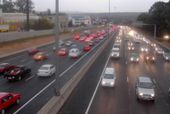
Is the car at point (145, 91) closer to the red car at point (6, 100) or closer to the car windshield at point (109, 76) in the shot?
the car windshield at point (109, 76)

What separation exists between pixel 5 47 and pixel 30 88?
35.2 meters

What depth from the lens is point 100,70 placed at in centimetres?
4153

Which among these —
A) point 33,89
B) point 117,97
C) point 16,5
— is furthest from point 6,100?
point 16,5

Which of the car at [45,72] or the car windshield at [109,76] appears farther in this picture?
the car at [45,72]

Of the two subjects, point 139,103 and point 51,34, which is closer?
point 139,103

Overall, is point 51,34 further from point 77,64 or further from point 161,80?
point 161,80

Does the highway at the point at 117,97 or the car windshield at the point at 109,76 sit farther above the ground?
the car windshield at the point at 109,76

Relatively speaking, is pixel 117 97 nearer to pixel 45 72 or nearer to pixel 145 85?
pixel 145 85

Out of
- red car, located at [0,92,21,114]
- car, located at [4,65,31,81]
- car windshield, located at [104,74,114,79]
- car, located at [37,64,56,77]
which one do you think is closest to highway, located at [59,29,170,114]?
car windshield, located at [104,74,114,79]

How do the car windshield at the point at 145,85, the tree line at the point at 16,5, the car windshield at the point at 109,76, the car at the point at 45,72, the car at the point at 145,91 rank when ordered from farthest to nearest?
the tree line at the point at 16,5 → the car at the point at 45,72 → the car windshield at the point at 109,76 → the car windshield at the point at 145,85 → the car at the point at 145,91

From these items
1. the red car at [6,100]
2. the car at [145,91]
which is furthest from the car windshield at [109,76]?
the red car at [6,100]

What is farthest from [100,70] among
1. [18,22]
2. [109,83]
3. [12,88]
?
[18,22]

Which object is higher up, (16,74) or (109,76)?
(109,76)

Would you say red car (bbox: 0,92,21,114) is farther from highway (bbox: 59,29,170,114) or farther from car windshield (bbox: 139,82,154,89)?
car windshield (bbox: 139,82,154,89)
